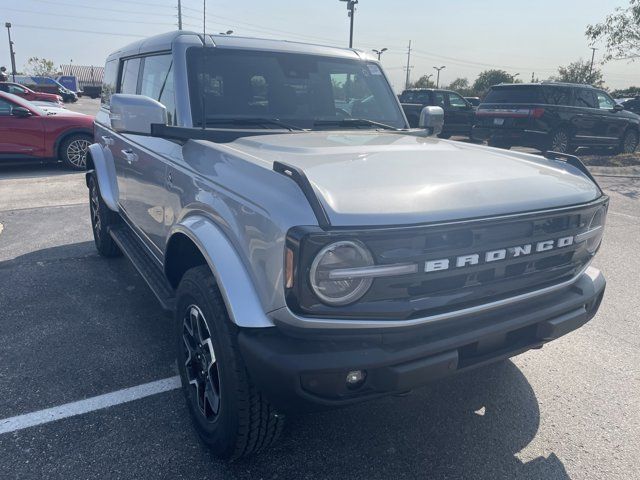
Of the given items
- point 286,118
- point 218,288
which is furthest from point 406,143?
point 218,288

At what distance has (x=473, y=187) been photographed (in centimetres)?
227

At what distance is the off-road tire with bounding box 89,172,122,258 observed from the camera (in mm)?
4988

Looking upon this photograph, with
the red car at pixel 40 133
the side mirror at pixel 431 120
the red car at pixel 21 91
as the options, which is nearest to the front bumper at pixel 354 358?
the side mirror at pixel 431 120

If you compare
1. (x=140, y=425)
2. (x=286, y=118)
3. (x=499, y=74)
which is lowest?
(x=140, y=425)

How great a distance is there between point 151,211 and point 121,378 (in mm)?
1083

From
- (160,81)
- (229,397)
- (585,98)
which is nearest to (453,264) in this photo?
(229,397)

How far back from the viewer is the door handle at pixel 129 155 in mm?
3793

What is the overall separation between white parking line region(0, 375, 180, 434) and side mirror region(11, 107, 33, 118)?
29.0 ft

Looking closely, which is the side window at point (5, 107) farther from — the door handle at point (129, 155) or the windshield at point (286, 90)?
the windshield at point (286, 90)

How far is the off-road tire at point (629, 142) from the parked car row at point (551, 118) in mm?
36

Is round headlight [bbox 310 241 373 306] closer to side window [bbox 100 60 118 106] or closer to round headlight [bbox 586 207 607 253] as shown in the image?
round headlight [bbox 586 207 607 253]

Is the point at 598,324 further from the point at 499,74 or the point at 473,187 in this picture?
the point at 499,74

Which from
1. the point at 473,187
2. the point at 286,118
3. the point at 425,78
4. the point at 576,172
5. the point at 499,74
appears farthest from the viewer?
the point at 425,78

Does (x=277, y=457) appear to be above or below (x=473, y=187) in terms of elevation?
below
